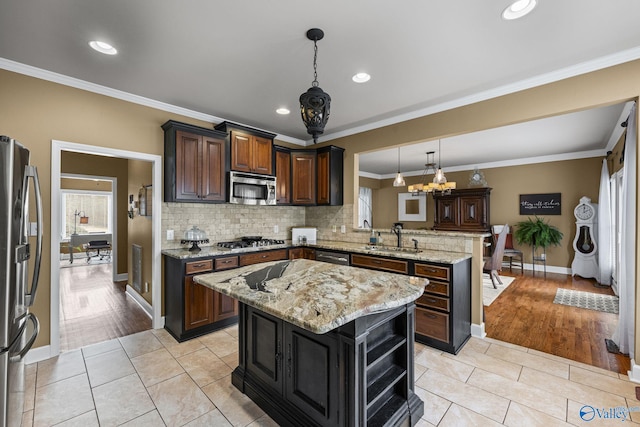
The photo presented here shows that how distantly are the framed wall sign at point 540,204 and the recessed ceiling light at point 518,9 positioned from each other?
615 cm

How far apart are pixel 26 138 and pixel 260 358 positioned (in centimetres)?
290

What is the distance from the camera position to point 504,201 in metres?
7.20

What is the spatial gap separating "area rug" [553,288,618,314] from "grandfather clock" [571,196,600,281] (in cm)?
151

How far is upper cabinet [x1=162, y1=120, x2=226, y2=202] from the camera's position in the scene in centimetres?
327

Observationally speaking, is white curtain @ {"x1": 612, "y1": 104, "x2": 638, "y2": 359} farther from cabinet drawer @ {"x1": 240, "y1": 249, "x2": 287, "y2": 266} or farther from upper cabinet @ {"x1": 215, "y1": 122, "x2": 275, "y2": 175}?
upper cabinet @ {"x1": 215, "y1": 122, "x2": 275, "y2": 175}

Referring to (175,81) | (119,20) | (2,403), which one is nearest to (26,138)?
(175,81)

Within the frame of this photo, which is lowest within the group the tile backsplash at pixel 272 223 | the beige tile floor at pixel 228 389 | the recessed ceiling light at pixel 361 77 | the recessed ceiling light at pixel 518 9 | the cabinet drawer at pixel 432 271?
the beige tile floor at pixel 228 389

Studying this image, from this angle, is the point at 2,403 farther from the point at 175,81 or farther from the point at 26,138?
the point at 175,81

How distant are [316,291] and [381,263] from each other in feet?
5.96

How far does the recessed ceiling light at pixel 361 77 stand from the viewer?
2727 mm

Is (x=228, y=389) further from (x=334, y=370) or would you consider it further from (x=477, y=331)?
(x=477, y=331)

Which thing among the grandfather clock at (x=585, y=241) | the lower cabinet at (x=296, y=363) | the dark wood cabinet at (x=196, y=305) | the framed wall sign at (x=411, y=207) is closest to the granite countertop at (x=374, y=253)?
the dark wood cabinet at (x=196, y=305)

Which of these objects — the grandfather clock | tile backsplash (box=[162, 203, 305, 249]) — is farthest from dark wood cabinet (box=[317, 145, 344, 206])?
the grandfather clock

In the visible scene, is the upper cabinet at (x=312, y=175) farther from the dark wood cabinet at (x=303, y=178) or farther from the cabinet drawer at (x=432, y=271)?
the cabinet drawer at (x=432, y=271)
